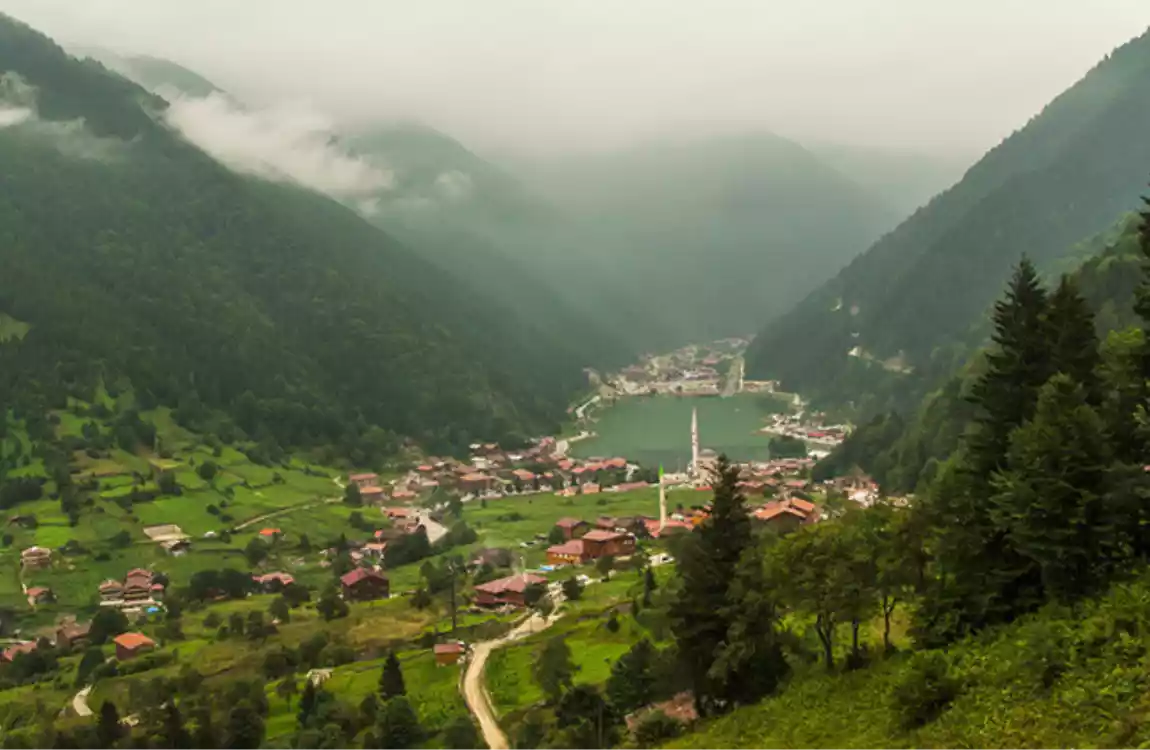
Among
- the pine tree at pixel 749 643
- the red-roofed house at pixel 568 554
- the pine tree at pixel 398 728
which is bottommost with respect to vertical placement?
the red-roofed house at pixel 568 554

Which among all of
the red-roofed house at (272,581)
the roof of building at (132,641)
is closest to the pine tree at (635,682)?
the roof of building at (132,641)

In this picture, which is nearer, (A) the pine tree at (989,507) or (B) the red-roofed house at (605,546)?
(A) the pine tree at (989,507)

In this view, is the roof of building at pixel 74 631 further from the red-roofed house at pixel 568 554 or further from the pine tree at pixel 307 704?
the red-roofed house at pixel 568 554

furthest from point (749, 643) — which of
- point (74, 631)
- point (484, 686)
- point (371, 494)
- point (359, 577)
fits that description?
point (371, 494)

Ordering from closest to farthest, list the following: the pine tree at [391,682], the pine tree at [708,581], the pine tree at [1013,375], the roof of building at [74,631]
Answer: the pine tree at [1013,375], the pine tree at [708,581], the pine tree at [391,682], the roof of building at [74,631]

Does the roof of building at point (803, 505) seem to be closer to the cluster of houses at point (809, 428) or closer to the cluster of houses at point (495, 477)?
the cluster of houses at point (495, 477)

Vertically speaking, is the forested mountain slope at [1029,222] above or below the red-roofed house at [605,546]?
above

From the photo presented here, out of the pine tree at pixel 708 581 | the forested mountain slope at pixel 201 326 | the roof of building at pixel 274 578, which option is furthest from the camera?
the forested mountain slope at pixel 201 326
